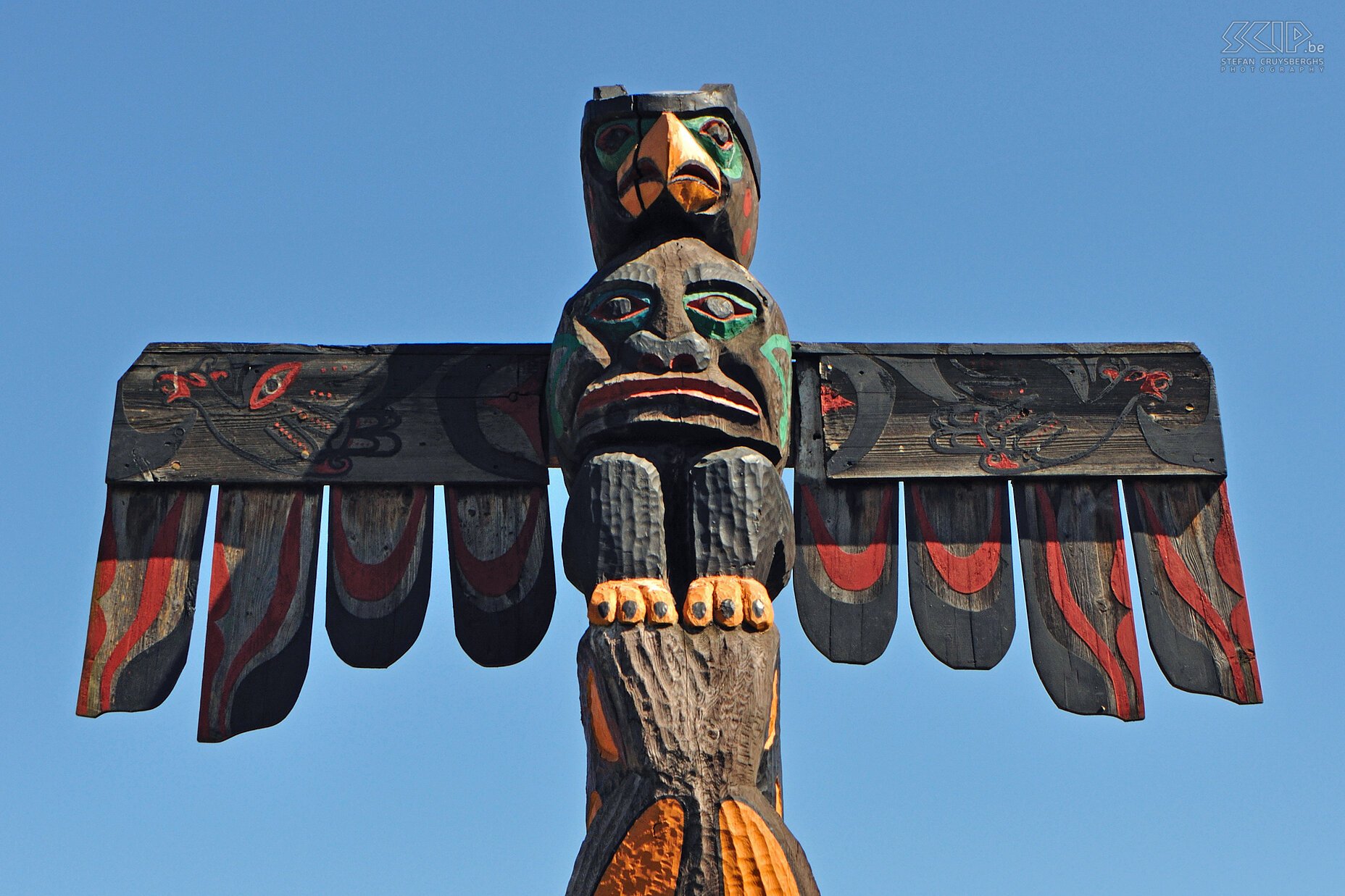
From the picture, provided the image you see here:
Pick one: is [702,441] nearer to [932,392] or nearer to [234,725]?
[932,392]

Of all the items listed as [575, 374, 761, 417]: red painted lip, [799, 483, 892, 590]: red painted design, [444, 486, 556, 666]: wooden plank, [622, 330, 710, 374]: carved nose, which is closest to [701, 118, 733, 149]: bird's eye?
[622, 330, 710, 374]: carved nose

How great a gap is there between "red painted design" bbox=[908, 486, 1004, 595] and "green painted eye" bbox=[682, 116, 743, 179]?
4.98 feet

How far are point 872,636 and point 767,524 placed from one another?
3.69 feet

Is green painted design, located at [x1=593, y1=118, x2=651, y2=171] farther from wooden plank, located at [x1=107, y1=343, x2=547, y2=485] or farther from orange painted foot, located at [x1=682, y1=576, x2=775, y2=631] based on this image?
orange painted foot, located at [x1=682, y1=576, x2=775, y2=631]

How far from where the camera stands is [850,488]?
20.2 ft

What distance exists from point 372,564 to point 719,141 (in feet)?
6.85

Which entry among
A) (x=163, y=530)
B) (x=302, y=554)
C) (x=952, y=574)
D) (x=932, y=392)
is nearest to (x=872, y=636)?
(x=952, y=574)

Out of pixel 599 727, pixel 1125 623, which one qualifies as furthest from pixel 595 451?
pixel 1125 623

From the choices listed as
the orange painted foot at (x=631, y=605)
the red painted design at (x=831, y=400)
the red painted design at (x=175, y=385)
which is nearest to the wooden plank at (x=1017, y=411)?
the red painted design at (x=831, y=400)

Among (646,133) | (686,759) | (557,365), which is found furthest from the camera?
(646,133)

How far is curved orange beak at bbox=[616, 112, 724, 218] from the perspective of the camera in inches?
225

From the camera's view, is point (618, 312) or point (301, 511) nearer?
point (618, 312)

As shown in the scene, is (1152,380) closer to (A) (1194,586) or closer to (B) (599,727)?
(A) (1194,586)

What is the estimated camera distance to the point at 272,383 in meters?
6.17
